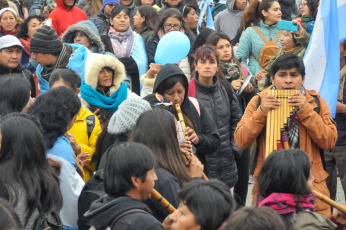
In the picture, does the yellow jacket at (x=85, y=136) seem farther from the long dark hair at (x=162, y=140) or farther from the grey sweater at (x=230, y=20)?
the grey sweater at (x=230, y=20)

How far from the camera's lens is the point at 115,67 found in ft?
23.7

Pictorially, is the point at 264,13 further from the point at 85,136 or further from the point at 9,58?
the point at 85,136

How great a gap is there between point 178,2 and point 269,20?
7.98 ft

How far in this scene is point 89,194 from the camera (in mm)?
4875

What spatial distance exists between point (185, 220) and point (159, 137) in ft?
3.50

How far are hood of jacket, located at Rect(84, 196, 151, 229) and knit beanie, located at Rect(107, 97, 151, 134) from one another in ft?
4.25

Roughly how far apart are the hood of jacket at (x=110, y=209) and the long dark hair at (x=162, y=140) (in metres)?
0.75

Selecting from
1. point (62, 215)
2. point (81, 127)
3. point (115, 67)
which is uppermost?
point (115, 67)

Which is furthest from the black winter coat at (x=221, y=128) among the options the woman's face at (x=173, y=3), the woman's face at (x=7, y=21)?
the woman's face at (x=173, y=3)

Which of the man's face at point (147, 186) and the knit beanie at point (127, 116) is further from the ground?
the knit beanie at point (127, 116)

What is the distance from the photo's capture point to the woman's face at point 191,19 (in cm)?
1138

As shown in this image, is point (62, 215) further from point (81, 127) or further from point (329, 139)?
point (329, 139)

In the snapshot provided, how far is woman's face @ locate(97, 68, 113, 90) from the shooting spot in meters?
7.14

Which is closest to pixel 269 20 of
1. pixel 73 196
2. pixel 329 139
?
pixel 329 139
